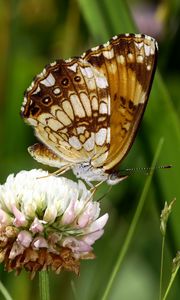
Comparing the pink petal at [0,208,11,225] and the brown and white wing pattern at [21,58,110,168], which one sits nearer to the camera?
the pink petal at [0,208,11,225]

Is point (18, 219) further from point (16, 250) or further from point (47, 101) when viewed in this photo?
point (47, 101)

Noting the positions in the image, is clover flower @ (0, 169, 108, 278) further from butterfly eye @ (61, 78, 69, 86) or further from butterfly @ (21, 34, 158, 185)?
butterfly eye @ (61, 78, 69, 86)

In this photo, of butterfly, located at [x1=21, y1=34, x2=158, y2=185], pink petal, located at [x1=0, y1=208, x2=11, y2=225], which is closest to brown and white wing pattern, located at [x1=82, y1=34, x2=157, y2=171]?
butterfly, located at [x1=21, y1=34, x2=158, y2=185]

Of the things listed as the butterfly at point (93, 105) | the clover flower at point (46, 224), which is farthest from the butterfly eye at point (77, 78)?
the clover flower at point (46, 224)

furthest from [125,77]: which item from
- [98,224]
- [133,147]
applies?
[133,147]

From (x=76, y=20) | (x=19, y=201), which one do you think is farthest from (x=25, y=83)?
(x=19, y=201)
